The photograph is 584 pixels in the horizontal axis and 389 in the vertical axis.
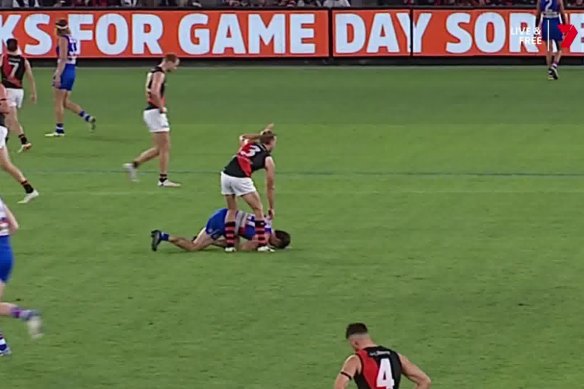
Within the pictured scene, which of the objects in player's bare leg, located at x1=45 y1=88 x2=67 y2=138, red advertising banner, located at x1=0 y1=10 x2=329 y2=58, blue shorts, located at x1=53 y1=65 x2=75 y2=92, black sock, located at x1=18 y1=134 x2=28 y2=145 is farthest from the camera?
red advertising banner, located at x1=0 y1=10 x2=329 y2=58

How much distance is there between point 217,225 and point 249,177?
0.75 metres

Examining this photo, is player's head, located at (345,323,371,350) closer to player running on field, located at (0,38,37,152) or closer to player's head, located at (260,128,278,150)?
player's head, located at (260,128,278,150)

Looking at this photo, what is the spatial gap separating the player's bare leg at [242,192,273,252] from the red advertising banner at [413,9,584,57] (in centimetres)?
2353

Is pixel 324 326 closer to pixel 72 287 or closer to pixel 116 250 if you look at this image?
pixel 72 287

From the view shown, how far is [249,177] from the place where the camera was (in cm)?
1816

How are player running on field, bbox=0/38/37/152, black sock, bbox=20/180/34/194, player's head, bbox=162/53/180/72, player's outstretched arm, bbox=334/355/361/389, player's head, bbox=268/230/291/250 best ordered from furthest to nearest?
player running on field, bbox=0/38/37/152, player's head, bbox=162/53/180/72, black sock, bbox=20/180/34/194, player's head, bbox=268/230/291/250, player's outstretched arm, bbox=334/355/361/389

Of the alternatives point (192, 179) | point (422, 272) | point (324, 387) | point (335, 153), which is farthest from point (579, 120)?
point (324, 387)

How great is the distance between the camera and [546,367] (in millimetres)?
13070

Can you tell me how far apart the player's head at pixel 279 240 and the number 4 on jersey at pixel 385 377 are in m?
8.89

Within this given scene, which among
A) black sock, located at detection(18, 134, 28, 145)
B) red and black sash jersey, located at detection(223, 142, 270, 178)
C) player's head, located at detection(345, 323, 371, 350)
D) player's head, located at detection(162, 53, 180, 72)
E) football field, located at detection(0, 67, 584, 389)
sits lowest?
football field, located at detection(0, 67, 584, 389)

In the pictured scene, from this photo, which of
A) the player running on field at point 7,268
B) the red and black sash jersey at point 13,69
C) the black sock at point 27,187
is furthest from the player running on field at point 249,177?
the red and black sash jersey at point 13,69

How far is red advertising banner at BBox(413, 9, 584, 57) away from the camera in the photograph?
40906 mm

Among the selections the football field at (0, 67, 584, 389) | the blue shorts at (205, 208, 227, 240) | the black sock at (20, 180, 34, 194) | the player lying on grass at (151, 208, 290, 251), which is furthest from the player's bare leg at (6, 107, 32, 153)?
the blue shorts at (205, 208, 227, 240)

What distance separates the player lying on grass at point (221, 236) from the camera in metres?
18.4
